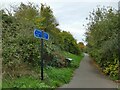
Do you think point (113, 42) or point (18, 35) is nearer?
point (18, 35)

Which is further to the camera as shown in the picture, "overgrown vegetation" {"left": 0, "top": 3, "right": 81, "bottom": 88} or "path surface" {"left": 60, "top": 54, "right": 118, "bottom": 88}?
"path surface" {"left": 60, "top": 54, "right": 118, "bottom": 88}

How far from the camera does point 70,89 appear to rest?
1269 centimetres

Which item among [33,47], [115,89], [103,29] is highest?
[103,29]

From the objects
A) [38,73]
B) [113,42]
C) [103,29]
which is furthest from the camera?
[103,29]

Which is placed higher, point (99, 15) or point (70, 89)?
point (99, 15)

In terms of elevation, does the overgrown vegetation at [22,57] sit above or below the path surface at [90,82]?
above

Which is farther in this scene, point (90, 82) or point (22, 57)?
point (90, 82)

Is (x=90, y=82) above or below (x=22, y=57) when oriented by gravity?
below

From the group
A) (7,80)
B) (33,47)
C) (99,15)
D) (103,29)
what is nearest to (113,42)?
(103,29)

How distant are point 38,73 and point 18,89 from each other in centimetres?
458

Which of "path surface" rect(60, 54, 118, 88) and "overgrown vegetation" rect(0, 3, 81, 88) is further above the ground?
"overgrown vegetation" rect(0, 3, 81, 88)

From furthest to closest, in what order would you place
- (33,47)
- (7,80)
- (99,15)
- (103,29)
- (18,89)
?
(99,15)
(103,29)
(33,47)
(7,80)
(18,89)

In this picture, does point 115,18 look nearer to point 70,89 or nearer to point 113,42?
point 113,42

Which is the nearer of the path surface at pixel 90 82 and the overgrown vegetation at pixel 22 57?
the overgrown vegetation at pixel 22 57
